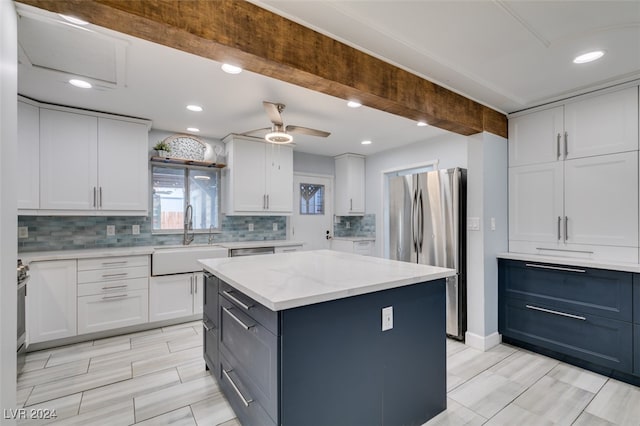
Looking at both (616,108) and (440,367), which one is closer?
(440,367)

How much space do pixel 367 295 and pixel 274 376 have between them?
0.60 m

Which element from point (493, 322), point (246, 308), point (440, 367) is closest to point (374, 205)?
point (493, 322)

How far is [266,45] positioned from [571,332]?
10.7 ft

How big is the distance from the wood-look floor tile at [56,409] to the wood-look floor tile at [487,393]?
2.59 meters

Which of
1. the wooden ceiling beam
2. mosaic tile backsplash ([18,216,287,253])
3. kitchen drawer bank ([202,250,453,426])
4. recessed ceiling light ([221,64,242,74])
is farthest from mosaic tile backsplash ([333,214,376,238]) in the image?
recessed ceiling light ([221,64,242,74])

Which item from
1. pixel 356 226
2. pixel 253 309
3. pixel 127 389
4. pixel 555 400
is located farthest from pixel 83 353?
pixel 356 226

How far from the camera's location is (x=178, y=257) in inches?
137

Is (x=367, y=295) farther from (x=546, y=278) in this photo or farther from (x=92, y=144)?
(x=92, y=144)

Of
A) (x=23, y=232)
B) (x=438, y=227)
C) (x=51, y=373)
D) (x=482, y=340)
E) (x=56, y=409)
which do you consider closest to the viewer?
(x=56, y=409)

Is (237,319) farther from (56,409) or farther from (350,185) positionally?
(350,185)

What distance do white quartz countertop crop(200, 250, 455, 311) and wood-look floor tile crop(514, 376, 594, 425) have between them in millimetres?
1091

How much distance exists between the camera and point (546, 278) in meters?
2.72

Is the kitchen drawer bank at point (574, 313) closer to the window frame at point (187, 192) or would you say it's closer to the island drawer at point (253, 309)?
the island drawer at point (253, 309)

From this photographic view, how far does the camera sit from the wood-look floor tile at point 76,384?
6.98 ft
